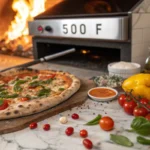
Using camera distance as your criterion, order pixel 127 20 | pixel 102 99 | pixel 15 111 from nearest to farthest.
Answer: pixel 15 111, pixel 102 99, pixel 127 20

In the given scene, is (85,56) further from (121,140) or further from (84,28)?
(121,140)

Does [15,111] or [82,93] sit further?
[82,93]

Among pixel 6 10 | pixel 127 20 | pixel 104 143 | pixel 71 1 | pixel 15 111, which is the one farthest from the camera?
pixel 6 10

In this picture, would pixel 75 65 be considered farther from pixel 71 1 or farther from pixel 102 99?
pixel 102 99

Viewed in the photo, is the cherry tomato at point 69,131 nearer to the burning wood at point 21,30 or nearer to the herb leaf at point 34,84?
the herb leaf at point 34,84

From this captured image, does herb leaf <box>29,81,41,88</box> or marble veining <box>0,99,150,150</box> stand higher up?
herb leaf <box>29,81,41,88</box>

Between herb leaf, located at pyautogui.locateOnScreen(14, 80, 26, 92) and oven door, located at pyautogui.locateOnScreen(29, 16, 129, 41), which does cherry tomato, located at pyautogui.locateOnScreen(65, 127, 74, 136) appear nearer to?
herb leaf, located at pyautogui.locateOnScreen(14, 80, 26, 92)

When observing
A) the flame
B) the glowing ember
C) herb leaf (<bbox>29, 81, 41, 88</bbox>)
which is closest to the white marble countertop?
herb leaf (<bbox>29, 81, 41, 88</bbox>)

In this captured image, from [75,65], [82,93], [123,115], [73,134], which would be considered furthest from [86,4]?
[73,134]

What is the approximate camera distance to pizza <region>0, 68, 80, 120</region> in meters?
0.84

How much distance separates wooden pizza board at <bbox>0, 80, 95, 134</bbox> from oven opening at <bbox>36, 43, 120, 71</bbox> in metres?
0.52

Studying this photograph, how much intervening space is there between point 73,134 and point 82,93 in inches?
13.3

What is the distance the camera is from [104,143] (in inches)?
25.8

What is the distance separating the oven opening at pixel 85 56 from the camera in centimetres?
157
